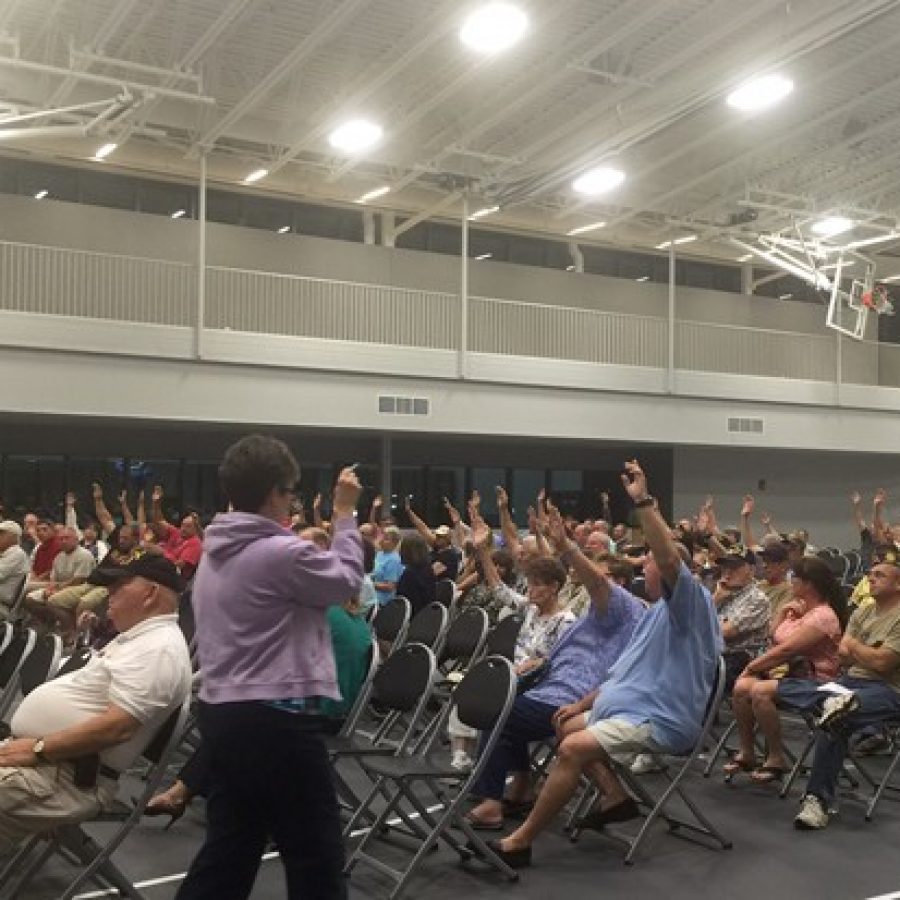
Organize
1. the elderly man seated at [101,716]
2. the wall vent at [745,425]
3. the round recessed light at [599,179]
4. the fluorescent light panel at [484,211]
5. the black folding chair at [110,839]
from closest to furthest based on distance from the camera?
the elderly man seated at [101,716] → the black folding chair at [110,839] → the round recessed light at [599,179] → the fluorescent light panel at [484,211] → the wall vent at [745,425]

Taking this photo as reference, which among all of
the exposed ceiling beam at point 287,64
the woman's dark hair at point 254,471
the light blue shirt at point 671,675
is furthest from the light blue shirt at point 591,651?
the exposed ceiling beam at point 287,64

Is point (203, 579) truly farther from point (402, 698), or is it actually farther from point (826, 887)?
point (826, 887)

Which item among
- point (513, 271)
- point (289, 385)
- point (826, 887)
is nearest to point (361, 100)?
point (289, 385)

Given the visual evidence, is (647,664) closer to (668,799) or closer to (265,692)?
(668,799)

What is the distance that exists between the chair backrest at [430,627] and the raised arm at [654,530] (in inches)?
96.2

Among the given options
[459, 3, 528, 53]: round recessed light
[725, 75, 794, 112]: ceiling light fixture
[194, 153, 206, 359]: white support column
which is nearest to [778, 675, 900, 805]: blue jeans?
[459, 3, 528, 53]: round recessed light

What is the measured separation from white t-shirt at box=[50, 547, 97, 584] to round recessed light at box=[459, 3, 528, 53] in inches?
273

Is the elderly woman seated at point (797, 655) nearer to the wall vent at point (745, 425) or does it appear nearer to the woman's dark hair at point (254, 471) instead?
the woman's dark hair at point (254, 471)

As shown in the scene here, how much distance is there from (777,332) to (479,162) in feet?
21.9

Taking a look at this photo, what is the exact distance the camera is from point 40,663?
4.85 meters

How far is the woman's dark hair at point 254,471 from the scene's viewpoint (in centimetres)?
276

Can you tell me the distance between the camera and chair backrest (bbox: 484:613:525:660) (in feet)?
19.5

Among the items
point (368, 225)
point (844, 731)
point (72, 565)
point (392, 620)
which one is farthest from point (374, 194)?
point (844, 731)

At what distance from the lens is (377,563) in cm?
962
